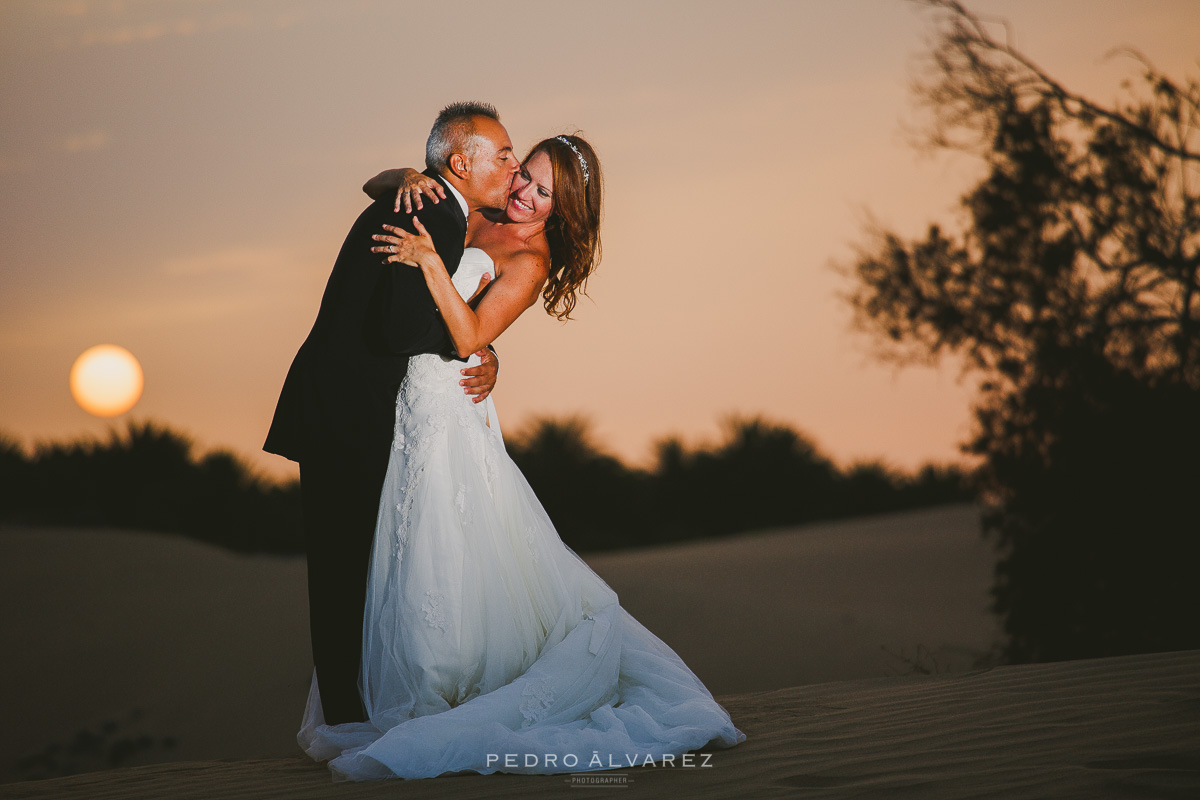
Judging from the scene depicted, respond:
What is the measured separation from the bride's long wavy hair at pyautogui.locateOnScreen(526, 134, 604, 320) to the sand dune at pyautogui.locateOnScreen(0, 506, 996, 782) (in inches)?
176

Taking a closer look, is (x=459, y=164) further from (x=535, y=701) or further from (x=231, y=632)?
(x=231, y=632)

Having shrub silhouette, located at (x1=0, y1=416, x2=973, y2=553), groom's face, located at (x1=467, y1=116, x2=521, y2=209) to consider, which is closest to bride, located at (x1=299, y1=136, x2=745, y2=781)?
groom's face, located at (x1=467, y1=116, x2=521, y2=209)

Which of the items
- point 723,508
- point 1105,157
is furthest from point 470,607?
point 723,508

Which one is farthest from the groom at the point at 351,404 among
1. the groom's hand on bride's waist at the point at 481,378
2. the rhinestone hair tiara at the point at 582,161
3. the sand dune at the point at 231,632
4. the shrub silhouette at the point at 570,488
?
the shrub silhouette at the point at 570,488

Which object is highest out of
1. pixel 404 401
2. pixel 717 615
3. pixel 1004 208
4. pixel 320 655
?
pixel 1004 208

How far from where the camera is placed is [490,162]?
3.85 m

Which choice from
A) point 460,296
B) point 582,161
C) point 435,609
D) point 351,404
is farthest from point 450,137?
point 435,609

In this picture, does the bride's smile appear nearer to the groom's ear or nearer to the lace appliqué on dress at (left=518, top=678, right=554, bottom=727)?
the groom's ear

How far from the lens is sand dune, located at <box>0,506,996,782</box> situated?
8672 millimetres

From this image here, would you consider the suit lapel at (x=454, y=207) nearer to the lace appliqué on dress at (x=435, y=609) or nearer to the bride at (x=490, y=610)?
the bride at (x=490, y=610)

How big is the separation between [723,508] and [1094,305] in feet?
33.2

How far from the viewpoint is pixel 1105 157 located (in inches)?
395

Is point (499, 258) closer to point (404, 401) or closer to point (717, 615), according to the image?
point (404, 401)

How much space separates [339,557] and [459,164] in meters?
1.55
